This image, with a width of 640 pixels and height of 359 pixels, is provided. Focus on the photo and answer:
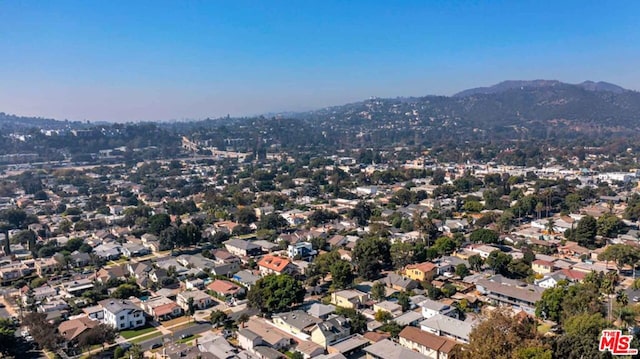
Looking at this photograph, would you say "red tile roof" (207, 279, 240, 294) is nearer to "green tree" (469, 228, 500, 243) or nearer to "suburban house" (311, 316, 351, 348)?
"suburban house" (311, 316, 351, 348)

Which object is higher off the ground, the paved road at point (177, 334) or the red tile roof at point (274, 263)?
the red tile roof at point (274, 263)

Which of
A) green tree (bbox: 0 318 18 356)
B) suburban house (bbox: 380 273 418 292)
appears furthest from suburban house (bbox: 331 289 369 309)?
green tree (bbox: 0 318 18 356)

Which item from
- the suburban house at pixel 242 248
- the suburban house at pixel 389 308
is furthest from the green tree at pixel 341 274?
Result: the suburban house at pixel 242 248

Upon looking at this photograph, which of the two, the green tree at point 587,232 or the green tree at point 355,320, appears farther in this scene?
the green tree at point 587,232

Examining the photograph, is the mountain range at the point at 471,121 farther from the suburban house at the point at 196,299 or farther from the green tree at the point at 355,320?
the green tree at the point at 355,320

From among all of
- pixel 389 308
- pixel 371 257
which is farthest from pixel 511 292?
pixel 371 257

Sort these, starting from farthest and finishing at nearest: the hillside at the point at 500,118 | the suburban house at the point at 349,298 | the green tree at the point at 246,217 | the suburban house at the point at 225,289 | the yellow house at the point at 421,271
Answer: the hillside at the point at 500,118 < the green tree at the point at 246,217 < the yellow house at the point at 421,271 < the suburban house at the point at 225,289 < the suburban house at the point at 349,298

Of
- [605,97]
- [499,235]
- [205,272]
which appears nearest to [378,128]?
[605,97]
